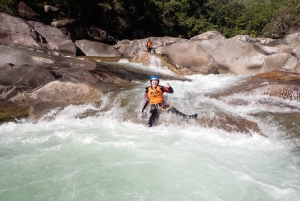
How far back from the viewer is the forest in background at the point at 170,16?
26.0 meters

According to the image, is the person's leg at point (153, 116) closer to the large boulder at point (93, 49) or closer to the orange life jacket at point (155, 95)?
the orange life jacket at point (155, 95)

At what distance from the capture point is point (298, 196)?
4.10 metres

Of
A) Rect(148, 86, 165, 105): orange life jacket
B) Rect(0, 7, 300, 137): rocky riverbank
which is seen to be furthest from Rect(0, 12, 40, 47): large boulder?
Rect(148, 86, 165, 105): orange life jacket

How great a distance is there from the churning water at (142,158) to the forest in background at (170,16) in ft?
54.3

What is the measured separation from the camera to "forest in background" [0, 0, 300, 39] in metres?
26.0

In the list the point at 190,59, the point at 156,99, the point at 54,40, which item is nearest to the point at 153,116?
the point at 156,99

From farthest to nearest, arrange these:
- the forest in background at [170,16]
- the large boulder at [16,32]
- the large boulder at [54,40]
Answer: the forest in background at [170,16] → the large boulder at [54,40] → the large boulder at [16,32]

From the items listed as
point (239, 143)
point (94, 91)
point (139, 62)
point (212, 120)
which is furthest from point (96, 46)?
point (239, 143)

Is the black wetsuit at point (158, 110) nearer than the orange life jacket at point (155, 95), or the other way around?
the black wetsuit at point (158, 110)

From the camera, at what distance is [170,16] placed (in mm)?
36594

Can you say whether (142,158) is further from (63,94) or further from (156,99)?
(63,94)

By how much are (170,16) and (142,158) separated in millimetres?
34379

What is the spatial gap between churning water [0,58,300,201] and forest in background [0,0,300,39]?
54.3 feet

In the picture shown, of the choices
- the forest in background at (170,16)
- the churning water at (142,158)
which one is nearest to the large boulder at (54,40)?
the forest in background at (170,16)
